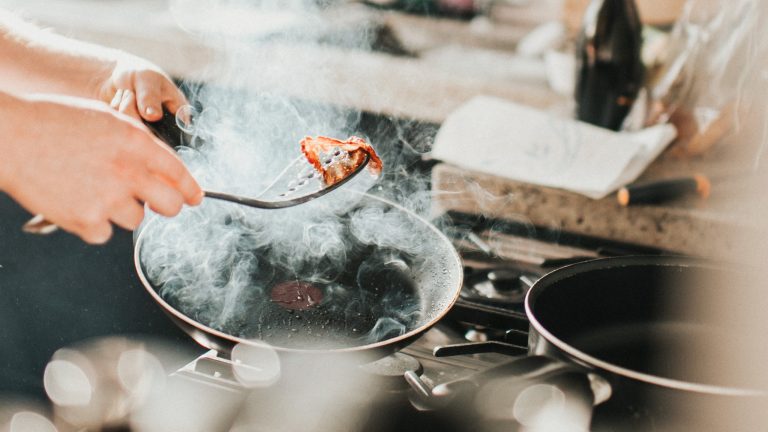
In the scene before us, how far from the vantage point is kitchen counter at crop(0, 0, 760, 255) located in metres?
1.23

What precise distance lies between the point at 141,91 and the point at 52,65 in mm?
245

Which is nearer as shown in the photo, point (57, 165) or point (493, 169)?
point (57, 165)

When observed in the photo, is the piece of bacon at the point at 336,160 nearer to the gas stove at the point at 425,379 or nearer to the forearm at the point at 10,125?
the gas stove at the point at 425,379

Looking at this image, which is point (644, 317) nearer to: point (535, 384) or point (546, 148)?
point (535, 384)

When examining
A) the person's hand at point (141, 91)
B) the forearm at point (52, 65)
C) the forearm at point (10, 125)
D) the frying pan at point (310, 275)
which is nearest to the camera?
the forearm at point (10, 125)

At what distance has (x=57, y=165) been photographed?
75cm

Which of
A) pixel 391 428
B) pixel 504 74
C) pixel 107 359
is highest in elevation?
pixel 504 74

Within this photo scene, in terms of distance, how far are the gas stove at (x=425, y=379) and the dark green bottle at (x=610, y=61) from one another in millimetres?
509

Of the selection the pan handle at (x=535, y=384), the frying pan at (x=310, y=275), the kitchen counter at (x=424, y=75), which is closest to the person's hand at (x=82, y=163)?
the frying pan at (x=310, y=275)

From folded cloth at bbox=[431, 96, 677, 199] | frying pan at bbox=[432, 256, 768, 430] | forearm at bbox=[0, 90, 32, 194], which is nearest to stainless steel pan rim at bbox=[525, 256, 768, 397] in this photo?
frying pan at bbox=[432, 256, 768, 430]

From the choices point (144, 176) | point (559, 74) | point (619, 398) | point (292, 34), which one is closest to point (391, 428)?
point (619, 398)

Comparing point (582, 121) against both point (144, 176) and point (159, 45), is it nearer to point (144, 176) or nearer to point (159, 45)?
point (144, 176)

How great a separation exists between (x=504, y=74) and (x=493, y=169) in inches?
24.0

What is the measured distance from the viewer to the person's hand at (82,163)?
2.42 feet
